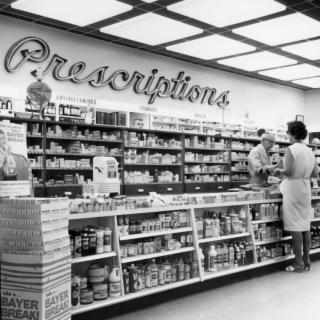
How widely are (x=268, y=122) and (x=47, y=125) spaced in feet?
24.0

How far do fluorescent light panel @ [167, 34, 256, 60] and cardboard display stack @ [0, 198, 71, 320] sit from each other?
22.6 ft

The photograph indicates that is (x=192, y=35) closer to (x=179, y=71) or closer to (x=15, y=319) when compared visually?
(x=179, y=71)

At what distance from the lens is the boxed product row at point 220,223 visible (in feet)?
16.6

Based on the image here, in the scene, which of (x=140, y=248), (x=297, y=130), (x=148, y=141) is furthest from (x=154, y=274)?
(x=148, y=141)

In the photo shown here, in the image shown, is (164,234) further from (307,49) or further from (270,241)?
(307,49)

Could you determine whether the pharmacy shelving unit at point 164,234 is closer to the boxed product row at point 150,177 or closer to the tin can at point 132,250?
the tin can at point 132,250

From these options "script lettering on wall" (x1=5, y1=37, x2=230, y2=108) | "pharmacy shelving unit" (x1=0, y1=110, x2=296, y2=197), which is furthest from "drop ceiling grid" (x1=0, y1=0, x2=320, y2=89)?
"pharmacy shelving unit" (x1=0, y1=110, x2=296, y2=197)

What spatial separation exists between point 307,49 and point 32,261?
8661mm

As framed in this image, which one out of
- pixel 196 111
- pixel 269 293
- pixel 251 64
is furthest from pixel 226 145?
pixel 269 293

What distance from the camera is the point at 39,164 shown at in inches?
311

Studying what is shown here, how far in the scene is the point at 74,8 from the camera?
7602 mm

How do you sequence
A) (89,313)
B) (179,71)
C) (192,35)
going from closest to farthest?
(89,313)
(192,35)
(179,71)

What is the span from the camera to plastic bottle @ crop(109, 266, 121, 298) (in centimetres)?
409

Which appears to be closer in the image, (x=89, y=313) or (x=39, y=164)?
(x=89, y=313)
